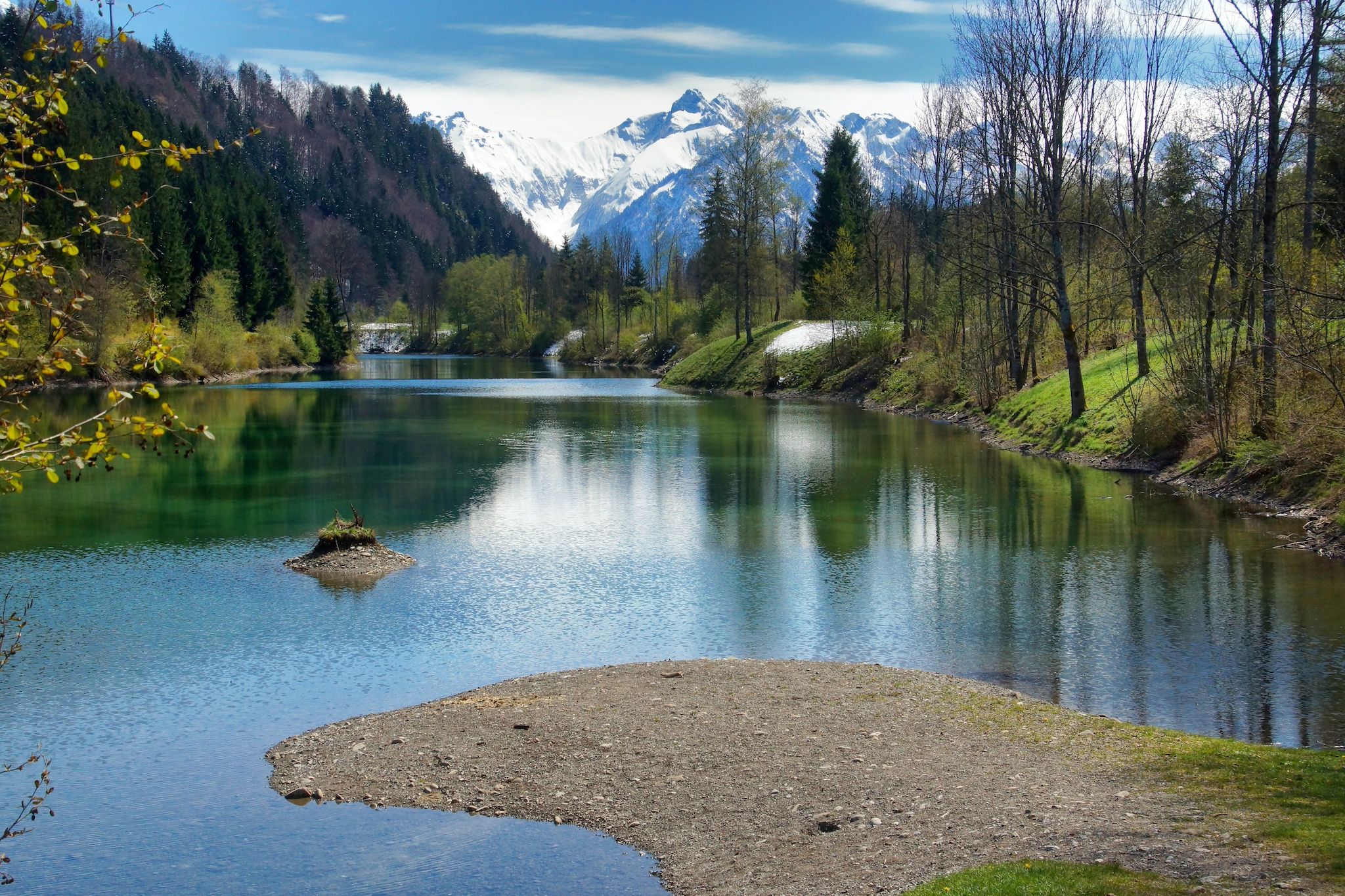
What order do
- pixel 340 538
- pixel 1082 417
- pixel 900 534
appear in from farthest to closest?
pixel 1082 417 < pixel 900 534 < pixel 340 538

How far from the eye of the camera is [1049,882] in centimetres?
777

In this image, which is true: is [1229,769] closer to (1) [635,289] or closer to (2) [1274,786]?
(2) [1274,786]

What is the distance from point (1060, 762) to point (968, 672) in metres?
4.25

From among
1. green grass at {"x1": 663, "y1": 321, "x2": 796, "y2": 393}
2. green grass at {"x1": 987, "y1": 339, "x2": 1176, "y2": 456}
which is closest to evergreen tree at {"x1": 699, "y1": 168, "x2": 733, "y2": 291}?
green grass at {"x1": 663, "y1": 321, "x2": 796, "y2": 393}

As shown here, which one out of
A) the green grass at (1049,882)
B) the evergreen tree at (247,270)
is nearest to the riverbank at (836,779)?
the green grass at (1049,882)

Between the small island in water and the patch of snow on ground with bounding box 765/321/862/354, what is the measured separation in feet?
167

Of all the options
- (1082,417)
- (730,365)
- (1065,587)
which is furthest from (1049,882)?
(730,365)

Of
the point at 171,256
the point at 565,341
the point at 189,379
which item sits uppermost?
the point at 171,256

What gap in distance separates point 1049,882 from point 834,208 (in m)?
77.3

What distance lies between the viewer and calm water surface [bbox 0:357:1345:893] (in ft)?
34.2

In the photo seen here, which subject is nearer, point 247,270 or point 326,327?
point 247,270

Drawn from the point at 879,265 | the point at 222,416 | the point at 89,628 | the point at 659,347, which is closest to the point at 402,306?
the point at 659,347

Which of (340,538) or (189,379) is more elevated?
(189,379)

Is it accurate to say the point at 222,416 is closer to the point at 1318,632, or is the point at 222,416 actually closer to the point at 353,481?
the point at 353,481
